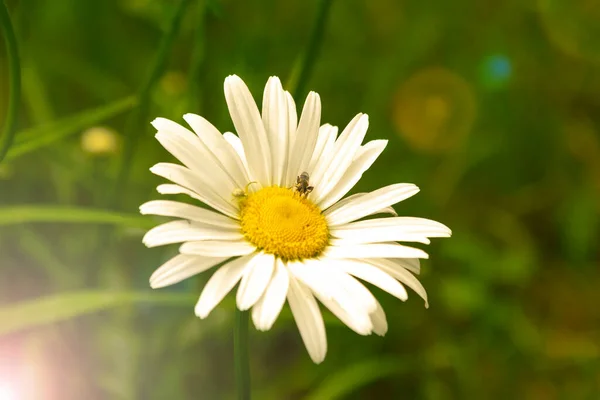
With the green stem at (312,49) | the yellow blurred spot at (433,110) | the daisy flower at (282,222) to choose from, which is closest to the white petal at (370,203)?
the daisy flower at (282,222)

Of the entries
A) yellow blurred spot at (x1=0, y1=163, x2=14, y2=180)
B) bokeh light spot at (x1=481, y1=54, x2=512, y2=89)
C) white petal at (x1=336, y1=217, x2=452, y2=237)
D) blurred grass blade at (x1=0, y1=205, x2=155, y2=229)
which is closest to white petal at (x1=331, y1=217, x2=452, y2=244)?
white petal at (x1=336, y1=217, x2=452, y2=237)

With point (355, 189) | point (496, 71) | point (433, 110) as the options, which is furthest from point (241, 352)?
point (496, 71)

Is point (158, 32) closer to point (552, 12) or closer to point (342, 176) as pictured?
point (342, 176)

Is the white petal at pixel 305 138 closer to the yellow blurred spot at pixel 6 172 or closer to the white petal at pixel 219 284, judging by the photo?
the white petal at pixel 219 284

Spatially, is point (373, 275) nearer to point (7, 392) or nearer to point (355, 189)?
point (7, 392)

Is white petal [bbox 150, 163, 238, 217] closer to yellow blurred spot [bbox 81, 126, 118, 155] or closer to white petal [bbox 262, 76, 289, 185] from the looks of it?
white petal [bbox 262, 76, 289, 185]

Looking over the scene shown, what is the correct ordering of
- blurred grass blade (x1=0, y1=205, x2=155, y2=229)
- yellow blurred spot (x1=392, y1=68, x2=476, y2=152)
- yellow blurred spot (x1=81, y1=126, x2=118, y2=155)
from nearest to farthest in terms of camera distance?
blurred grass blade (x1=0, y1=205, x2=155, y2=229)
yellow blurred spot (x1=81, y1=126, x2=118, y2=155)
yellow blurred spot (x1=392, y1=68, x2=476, y2=152)
